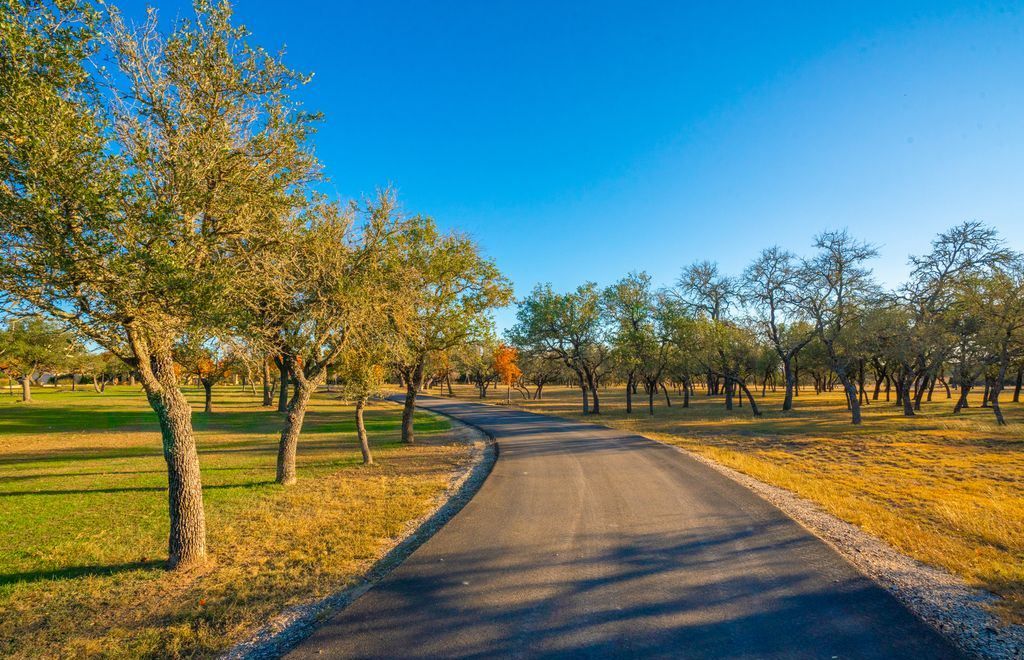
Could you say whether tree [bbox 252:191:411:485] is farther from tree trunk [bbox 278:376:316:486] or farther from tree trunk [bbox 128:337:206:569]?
tree trunk [bbox 128:337:206:569]

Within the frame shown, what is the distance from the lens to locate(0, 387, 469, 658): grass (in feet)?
17.7

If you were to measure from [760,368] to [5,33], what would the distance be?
2657 inches

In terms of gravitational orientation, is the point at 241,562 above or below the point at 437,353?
below

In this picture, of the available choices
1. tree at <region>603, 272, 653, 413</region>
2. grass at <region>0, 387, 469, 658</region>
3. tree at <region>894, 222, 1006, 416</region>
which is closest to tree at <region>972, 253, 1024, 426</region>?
tree at <region>894, 222, 1006, 416</region>

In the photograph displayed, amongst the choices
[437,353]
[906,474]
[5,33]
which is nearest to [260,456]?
[437,353]

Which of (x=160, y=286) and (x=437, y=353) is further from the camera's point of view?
(x=437, y=353)

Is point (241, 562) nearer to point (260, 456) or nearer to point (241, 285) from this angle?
point (241, 285)

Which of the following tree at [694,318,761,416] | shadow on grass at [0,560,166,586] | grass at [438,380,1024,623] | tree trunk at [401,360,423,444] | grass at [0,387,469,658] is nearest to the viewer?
grass at [0,387,469,658]

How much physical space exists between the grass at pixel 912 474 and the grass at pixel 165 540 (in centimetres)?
945

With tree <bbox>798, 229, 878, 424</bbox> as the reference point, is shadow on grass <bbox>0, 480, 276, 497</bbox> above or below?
below

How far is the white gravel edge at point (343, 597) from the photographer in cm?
485

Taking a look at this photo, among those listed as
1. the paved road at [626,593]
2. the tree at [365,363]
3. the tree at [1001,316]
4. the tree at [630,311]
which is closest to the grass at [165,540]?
the paved road at [626,593]

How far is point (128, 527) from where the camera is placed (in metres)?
9.34

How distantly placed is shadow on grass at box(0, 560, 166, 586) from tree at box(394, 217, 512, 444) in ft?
31.3
